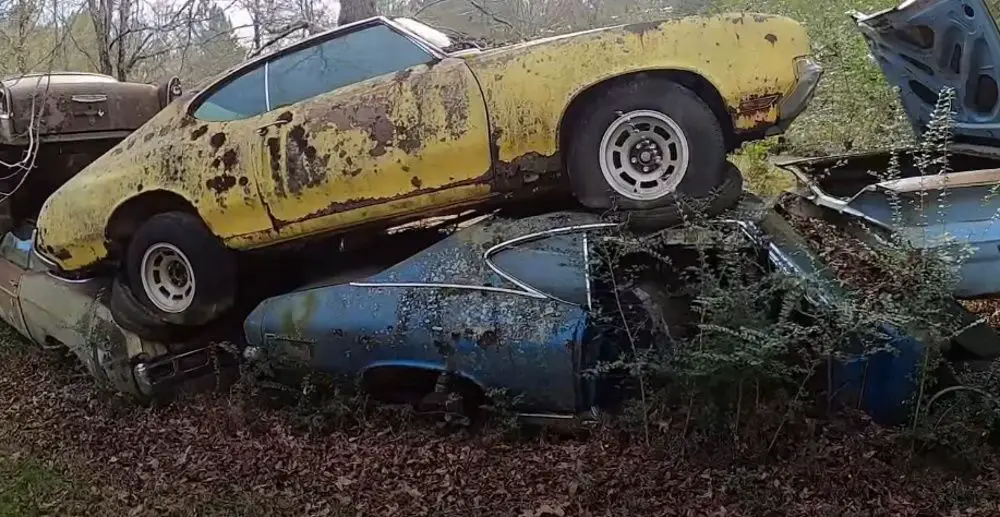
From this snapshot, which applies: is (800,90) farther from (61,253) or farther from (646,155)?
(61,253)

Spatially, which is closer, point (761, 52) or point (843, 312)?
point (843, 312)

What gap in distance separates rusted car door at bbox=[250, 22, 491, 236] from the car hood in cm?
254

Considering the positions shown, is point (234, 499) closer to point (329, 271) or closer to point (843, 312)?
point (329, 271)

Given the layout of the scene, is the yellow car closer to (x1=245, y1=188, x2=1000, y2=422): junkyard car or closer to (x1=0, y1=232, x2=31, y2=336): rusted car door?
(x1=245, y1=188, x2=1000, y2=422): junkyard car

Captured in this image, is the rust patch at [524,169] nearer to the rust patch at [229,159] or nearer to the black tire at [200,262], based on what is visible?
the rust patch at [229,159]

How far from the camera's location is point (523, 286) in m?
4.88

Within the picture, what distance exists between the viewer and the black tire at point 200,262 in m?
5.98

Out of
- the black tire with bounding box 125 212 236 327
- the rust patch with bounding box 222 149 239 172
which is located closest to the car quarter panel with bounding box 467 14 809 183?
the rust patch with bounding box 222 149 239 172

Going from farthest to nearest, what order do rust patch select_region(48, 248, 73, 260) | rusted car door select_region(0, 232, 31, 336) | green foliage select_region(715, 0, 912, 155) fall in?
green foliage select_region(715, 0, 912, 155) < rusted car door select_region(0, 232, 31, 336) < rust patch select_region(48, 248, 73, 260)

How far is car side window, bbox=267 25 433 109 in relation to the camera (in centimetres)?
567

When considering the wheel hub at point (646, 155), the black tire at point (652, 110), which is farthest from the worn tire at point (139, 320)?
the wheel hub at point (646, 155)

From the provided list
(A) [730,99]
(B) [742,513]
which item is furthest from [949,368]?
(A) [730,99]

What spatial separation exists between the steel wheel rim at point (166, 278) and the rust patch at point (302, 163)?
1042 millimetres

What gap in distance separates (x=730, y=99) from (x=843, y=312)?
1.49 meters
